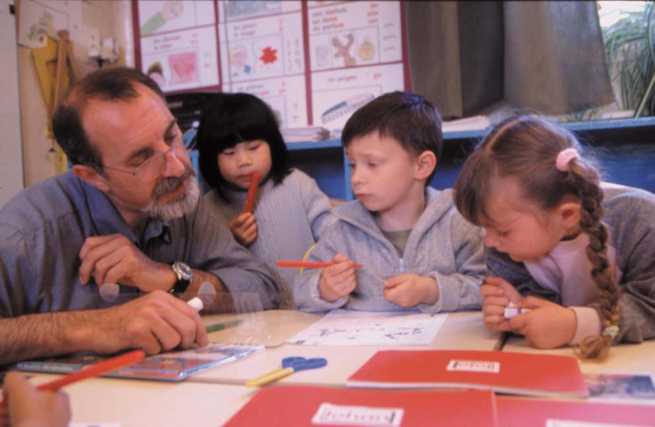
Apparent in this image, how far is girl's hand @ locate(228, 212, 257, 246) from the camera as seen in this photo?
5.25 feet

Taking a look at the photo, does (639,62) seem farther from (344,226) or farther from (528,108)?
(344,226)

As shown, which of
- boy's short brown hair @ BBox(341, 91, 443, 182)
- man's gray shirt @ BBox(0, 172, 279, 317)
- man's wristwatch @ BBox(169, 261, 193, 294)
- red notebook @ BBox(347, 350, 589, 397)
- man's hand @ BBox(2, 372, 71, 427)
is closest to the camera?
man's hand @ BBox(2, 372, 71, 427)

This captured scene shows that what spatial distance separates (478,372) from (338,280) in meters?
0.55

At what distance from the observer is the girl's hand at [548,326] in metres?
0.87

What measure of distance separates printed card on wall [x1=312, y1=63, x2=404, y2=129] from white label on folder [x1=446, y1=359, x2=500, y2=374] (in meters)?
1.54

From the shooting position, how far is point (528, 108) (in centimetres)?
194

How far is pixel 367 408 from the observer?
0.62 meters

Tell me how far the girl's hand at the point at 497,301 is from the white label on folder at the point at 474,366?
0.21m

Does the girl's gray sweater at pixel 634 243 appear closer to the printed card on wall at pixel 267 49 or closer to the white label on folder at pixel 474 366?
the white label on folder at pixel 474 366

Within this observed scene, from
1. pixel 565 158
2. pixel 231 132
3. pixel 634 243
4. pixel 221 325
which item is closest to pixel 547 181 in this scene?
pixel 565 158

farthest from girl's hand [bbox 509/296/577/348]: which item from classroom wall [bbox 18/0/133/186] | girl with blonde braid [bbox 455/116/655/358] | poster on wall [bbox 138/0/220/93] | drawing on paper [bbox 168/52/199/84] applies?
drawing on paper [bbox 168/52/199/84]

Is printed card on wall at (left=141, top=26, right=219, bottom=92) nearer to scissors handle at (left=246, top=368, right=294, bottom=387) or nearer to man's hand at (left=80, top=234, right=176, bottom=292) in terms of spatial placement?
man's hand at (left=80, top=234, right=176, bottom=292)

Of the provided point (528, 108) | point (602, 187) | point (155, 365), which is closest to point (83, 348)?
point (155, 365)

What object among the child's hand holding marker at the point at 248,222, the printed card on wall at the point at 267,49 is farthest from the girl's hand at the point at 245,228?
the printed card on wall at the point at 267,49
